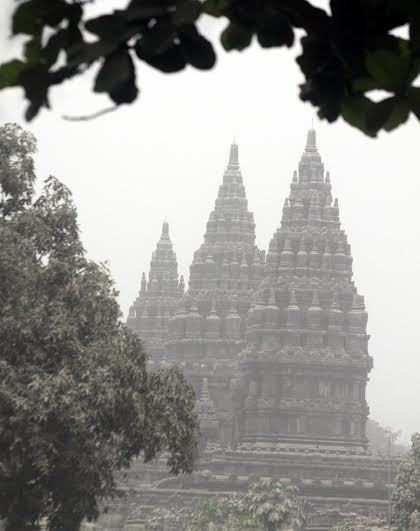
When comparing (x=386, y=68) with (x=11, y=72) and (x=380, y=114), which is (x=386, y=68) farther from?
(x=11, y=72)

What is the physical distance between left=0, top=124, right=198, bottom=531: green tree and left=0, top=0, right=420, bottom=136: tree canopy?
77.8 ft

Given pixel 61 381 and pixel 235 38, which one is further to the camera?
pixel 61 381

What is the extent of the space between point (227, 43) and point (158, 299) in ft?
345

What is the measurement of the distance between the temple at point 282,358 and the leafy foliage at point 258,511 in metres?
15.2

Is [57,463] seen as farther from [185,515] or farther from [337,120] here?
[185,515]

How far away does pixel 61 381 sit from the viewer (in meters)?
27.1

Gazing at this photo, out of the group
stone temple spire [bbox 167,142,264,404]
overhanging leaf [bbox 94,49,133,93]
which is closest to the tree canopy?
overhanging leaf [bbox 94,49,133,93]

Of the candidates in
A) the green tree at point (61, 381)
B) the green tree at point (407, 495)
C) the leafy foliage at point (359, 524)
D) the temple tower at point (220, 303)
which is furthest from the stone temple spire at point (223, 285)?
the green tree at point (61, 381)

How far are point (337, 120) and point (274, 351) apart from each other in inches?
3356

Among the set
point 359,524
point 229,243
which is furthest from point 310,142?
point 359,524

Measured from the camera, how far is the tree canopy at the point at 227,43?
2744 millimetres

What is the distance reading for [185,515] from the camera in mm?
69375

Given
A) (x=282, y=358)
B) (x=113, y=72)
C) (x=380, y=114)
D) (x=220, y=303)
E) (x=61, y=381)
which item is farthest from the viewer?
(x=220, y=303)

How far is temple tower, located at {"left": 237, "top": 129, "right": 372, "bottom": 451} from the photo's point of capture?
85.8 m
